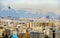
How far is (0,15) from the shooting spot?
2.61 meters

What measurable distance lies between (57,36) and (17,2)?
746 mm

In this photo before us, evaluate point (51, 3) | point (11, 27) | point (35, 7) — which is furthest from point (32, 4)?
point (11, 27)

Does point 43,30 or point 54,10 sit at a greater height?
point 54,10

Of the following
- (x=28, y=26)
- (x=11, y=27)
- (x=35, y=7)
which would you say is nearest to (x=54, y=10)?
(x=35, y=7)

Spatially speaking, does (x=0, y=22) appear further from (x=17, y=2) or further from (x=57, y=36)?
(x=57, y=36)

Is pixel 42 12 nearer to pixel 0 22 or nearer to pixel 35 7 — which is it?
pixel 35 7

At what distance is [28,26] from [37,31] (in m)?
0.15

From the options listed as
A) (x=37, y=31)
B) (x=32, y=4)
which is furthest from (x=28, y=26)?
(x=32, y=4)

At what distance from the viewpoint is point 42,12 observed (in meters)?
2.63

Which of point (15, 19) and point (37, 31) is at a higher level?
point (15, 19)

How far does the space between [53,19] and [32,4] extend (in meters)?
0.37

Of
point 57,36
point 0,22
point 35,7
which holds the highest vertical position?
point 35,7

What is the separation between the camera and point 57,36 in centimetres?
258

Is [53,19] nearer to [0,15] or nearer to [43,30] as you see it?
[43,30]
